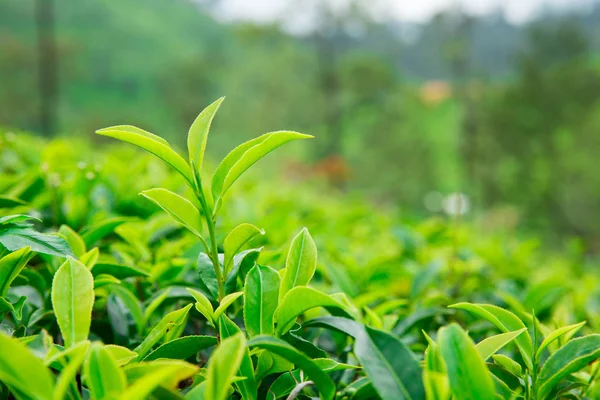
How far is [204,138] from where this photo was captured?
620 millimetres

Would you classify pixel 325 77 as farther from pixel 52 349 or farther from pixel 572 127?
pixel 52 349

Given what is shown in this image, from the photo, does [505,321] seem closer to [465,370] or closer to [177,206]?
[465,370]

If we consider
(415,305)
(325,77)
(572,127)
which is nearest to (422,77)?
(325,77)

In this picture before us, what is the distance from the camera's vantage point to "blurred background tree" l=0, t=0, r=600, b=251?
15.5 m

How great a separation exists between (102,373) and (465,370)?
0.33 metres

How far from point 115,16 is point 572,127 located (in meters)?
32.7

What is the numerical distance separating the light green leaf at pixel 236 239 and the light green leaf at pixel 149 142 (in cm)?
8

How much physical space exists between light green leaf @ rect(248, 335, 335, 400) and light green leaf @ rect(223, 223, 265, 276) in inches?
5.2

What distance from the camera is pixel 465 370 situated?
0.49m

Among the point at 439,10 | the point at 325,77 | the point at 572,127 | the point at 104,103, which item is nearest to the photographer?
the point at 572,127

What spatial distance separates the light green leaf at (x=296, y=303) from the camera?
0.58 m

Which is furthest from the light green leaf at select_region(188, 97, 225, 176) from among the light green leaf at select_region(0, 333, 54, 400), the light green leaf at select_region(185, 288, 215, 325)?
the light green leaf at select_region(0, 333, 54, 400)

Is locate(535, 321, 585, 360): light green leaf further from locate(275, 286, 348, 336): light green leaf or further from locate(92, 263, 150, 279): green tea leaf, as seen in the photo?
locate(92, 263, 150, 279): green tea leaf

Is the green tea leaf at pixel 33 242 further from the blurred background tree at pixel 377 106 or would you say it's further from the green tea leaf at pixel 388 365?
the blurred background tree at pixel 377 106
